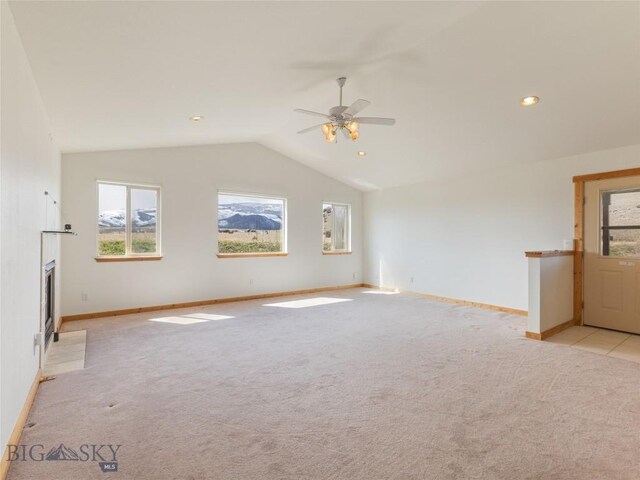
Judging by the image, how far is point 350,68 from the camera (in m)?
3.48

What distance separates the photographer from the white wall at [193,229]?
16.7 feet

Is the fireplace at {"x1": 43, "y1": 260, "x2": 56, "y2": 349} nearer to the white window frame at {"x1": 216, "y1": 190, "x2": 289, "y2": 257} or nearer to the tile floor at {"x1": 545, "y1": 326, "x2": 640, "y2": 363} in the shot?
the white window frame at {"x1": 216, "y1": 190, "x2": 289, "y2": 257}

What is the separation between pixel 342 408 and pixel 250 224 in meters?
5.01

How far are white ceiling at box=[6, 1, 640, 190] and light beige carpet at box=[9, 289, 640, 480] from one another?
2.51 m

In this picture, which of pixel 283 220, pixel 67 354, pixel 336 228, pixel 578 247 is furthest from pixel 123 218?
pixel 578 247

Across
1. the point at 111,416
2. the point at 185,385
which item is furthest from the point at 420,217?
the point at 111,416

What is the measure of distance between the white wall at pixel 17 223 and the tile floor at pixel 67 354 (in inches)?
14.8

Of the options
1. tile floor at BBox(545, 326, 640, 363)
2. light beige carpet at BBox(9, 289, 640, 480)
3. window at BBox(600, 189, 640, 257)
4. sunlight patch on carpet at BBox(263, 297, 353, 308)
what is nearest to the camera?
light beige carpet at BBox(9, 289, 640, 480)

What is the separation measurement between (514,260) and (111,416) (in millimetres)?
5662

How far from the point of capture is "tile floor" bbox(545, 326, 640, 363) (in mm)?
3610

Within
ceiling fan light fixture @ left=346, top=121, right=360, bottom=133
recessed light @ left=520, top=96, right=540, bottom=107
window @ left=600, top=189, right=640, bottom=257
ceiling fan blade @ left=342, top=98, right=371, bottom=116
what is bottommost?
window @ left=600, top=189, right=640, bottom=257

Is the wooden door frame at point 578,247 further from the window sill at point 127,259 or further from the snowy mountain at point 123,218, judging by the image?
the snowy mountain at point 123,218

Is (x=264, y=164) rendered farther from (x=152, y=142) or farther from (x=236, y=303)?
(x=236, y=303)

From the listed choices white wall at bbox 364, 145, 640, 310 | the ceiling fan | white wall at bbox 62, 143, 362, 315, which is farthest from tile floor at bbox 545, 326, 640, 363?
white wall at bbox 62, 143, 362, 315
